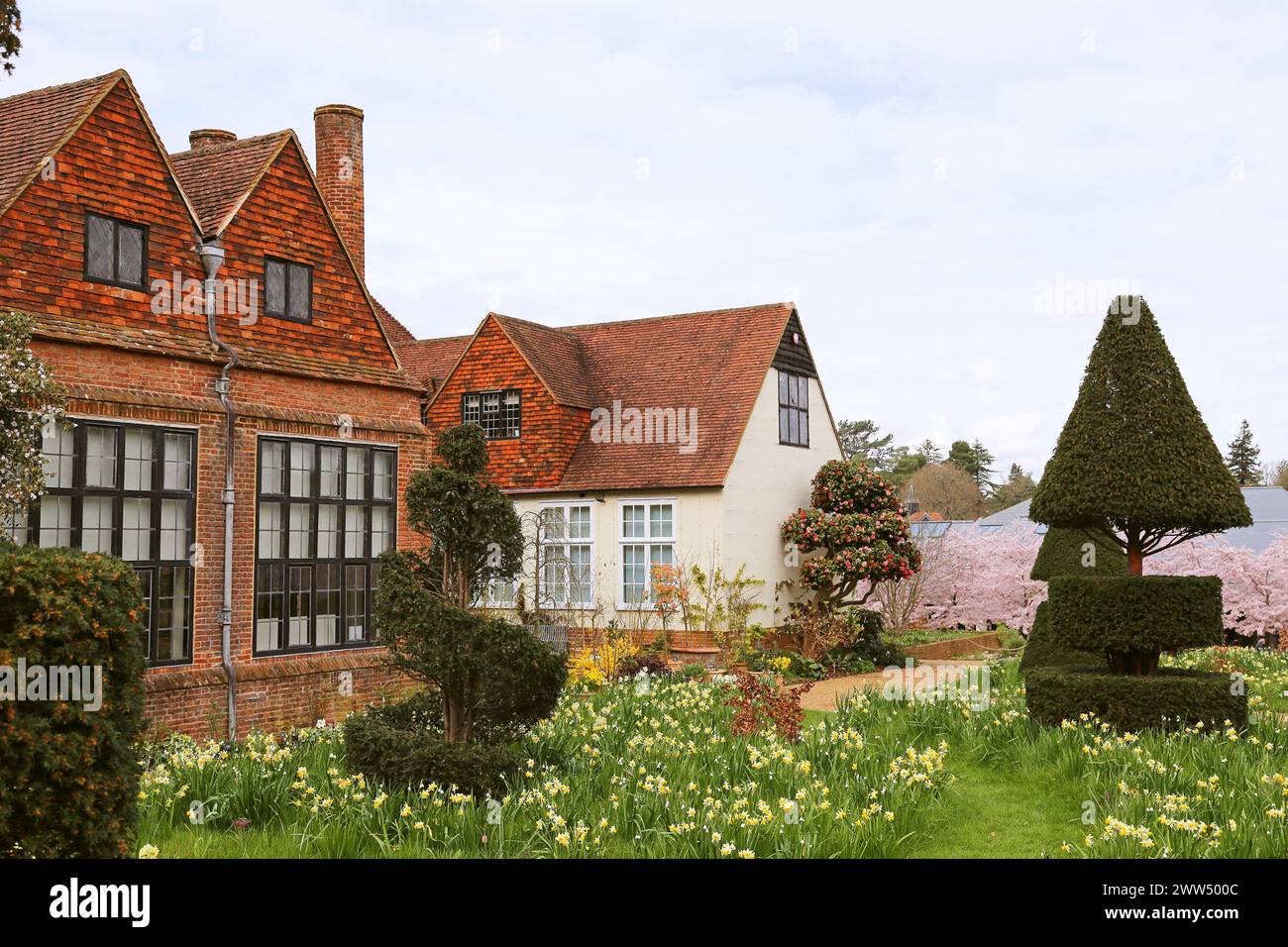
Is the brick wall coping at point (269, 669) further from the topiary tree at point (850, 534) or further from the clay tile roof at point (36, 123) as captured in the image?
the topiary tree at point (850, 534)

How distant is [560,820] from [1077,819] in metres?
4.42

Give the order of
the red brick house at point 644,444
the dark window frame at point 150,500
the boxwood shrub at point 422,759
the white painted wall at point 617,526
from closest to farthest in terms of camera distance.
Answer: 1. the boxwood shrub at point 422,759
2. the dark window frame at point 150,500
3. the white painted wall at point 617,526
4. the red brick house at point 644,444

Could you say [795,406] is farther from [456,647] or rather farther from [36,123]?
[456,647]

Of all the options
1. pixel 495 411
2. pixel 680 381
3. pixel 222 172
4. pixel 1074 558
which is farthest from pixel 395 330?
pixel 1074 558

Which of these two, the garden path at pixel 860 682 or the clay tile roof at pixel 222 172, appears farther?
the garden path at pixel 860 682

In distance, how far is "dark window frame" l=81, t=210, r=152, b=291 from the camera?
1305 cm

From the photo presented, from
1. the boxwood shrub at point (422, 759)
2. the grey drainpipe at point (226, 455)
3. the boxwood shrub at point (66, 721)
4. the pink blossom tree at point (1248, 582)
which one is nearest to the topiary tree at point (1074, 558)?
the pink blossom tree at point (1248, 582)

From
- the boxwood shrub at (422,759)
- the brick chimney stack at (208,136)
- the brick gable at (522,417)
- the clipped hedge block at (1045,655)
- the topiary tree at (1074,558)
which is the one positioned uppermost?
the brick chimney stack at (208,136)

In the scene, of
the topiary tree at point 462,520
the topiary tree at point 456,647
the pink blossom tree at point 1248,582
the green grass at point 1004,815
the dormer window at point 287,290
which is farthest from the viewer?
the pink blossom tree at point 1248,582

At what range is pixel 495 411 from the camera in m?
25.4

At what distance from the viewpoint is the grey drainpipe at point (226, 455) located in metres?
13.9

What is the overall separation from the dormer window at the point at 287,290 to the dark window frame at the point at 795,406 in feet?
39.1

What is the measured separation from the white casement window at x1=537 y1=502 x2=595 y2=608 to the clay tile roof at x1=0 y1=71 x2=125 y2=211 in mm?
12525

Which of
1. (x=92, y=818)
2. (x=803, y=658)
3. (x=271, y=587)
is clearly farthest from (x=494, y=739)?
(x=803, y=658)
